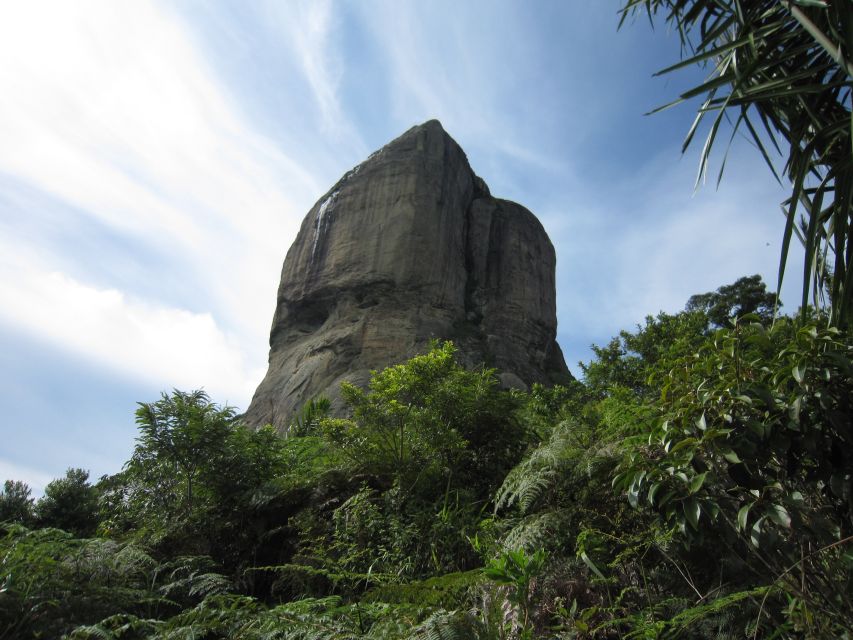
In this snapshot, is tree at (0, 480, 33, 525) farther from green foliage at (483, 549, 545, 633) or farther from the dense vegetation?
green foliage at (483, 549, 545, 633)

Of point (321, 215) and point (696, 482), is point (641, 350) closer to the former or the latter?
point (696, 482)

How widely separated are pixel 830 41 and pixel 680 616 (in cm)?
312

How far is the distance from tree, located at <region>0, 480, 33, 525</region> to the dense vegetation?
3.03 metres

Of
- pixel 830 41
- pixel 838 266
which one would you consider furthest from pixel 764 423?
pixel 830 41

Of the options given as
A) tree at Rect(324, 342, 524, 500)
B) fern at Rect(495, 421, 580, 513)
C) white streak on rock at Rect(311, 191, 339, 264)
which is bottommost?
fern at Rect(495, 421, 580, 513)

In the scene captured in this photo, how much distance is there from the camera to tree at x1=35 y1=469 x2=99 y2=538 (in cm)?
786

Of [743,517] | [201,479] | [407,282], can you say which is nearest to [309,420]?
[201,479]

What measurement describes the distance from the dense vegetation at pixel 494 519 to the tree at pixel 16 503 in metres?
3.03

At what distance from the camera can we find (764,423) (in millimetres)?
2439

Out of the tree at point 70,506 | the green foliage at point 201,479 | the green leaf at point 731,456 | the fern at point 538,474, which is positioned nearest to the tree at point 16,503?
the tree at point 70,506

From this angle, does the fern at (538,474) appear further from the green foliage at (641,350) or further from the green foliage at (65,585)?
the green foliage at (641,350)

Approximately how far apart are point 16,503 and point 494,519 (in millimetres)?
7426

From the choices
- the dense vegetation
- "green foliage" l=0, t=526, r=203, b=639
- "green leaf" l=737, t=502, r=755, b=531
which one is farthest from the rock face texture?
"green leaf" l=737, t=502, r=755, b=531

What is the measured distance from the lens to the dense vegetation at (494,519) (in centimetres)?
232
